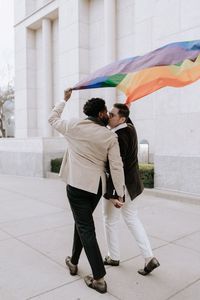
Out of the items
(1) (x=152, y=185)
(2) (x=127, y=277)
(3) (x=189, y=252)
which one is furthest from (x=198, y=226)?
(1) (x=152, y=185)

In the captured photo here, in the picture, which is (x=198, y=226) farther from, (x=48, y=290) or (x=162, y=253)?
(x=48, y=290)

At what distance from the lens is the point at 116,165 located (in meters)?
3.03

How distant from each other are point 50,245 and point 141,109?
24.0 feet

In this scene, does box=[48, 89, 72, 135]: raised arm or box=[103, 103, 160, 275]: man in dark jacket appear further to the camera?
box=[103, 103, 160, 275]: man in dark jacket

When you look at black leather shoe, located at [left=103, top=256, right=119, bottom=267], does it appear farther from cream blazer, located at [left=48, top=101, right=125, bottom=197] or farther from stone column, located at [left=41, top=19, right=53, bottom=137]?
stone column, located at [left=41, top=19, right=53, bottom=137]

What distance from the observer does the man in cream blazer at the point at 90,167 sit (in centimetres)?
303

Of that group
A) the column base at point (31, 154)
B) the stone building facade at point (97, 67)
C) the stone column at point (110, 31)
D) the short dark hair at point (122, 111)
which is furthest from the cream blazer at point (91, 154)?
the stone column at point (110, 31)

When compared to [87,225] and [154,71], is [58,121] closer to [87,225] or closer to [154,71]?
[87,225]

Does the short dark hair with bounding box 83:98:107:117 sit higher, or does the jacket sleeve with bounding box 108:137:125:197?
the short dark hair with bounding box 83:98:107:117

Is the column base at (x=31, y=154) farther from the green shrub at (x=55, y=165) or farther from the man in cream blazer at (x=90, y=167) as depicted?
the man in cream blazer at (x=90, y=167)

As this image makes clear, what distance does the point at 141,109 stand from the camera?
10789 mm

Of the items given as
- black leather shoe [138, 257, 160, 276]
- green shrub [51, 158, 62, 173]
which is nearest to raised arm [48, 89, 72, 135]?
black leather shoe [138, 257, 160, 276]

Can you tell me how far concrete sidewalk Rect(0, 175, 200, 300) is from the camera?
3.09 m

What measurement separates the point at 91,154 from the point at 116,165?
268 mm
